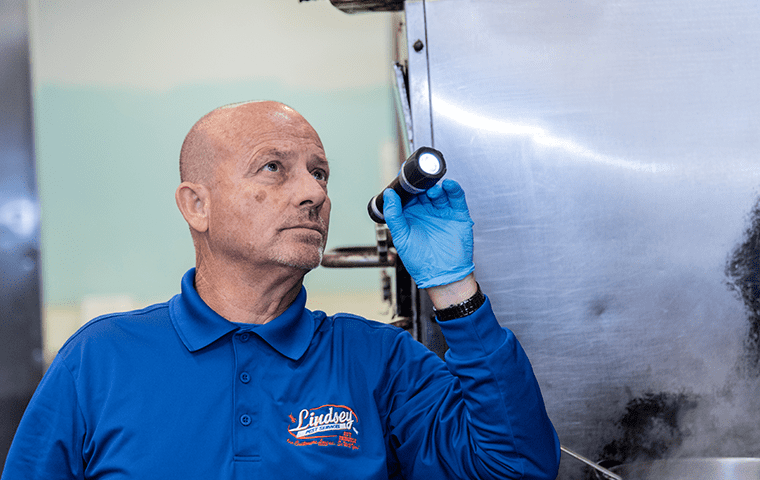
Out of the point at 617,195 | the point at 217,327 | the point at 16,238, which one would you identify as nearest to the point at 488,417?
the point at 217,327

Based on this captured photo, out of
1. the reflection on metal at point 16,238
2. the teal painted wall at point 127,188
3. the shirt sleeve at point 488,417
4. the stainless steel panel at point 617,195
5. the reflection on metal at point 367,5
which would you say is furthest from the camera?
the teal painted wall at point 127,188

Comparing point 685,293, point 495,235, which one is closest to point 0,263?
point 495,235

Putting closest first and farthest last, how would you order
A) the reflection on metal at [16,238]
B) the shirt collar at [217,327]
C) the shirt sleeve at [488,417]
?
the shirt sleeve at [488,417] → the shirt collar at [217,327] → the reflection on metal at [16,238]

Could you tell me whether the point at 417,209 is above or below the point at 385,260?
above

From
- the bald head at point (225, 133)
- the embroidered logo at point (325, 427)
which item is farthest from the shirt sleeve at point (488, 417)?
the bald head at point (225, 133)

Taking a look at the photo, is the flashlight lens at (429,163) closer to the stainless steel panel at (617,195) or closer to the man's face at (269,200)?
the man's face at (269,200)

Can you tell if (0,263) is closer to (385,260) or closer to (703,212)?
(385,260)

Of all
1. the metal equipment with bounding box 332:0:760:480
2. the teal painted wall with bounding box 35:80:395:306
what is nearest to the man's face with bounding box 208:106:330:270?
the metal equipment with bounding box 332:0:760:480

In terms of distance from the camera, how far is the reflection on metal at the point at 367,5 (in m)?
1.59

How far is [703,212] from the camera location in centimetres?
140

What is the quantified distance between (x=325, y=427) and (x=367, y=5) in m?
1.09

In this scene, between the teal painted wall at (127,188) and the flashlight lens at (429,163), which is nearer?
the flashlight lens at (429,163)

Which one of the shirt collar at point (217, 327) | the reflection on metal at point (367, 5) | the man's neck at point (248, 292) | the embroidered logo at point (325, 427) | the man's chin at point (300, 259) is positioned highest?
the reflection on metal at point (367, 5)

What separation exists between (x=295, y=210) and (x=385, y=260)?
68 cm
